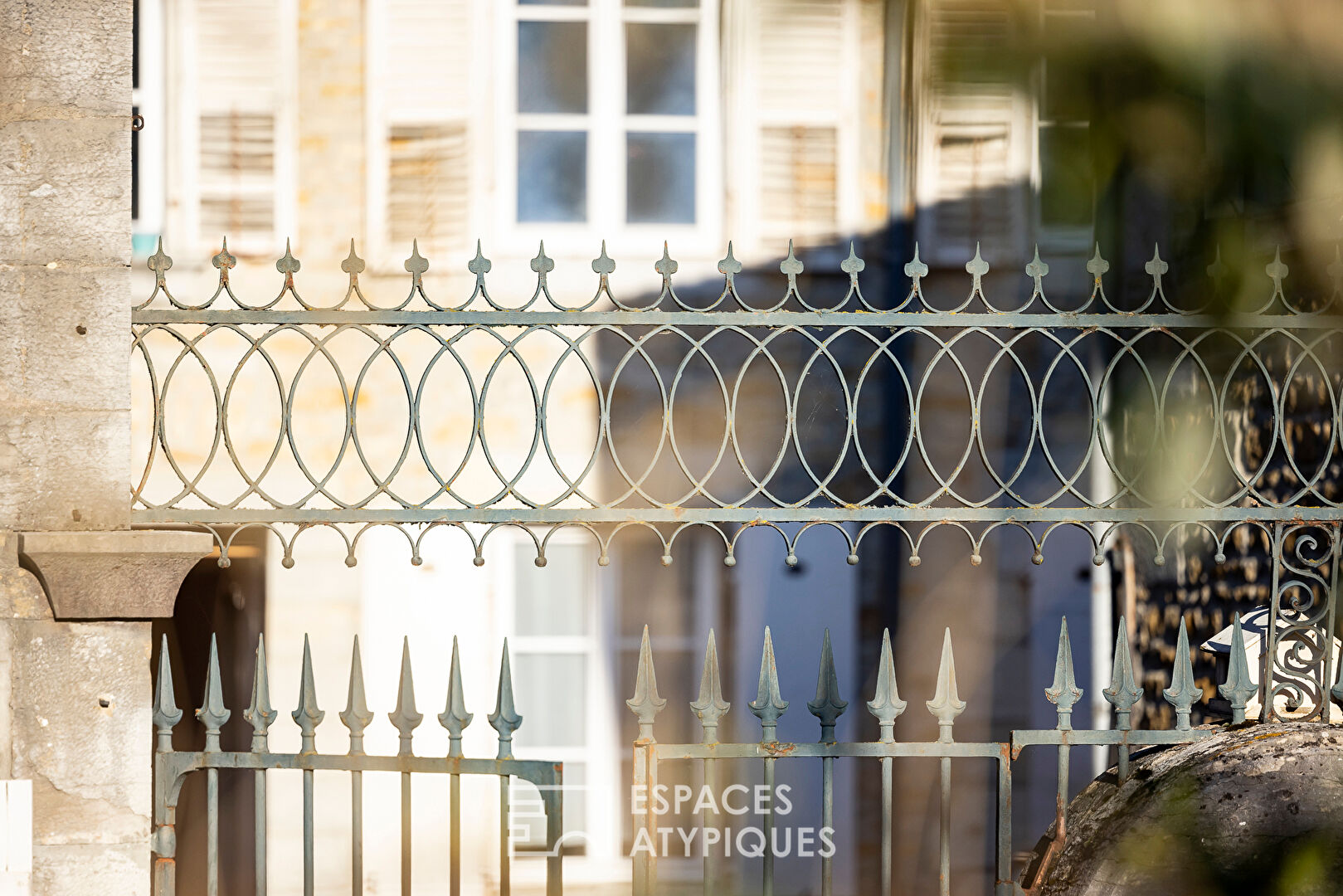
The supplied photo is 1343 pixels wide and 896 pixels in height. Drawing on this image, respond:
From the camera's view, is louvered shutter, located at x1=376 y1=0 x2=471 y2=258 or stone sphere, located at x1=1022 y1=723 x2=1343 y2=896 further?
louvered shutter, located at x1=376 y1=0 x2=471 y2=258

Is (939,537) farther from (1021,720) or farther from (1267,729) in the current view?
(1267,729)

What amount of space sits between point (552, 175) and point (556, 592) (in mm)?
2302

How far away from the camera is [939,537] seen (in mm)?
6430

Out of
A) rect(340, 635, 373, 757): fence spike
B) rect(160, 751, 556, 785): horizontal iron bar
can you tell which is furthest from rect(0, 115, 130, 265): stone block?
rect(160, 751, 556, 785): horizontal iron bar

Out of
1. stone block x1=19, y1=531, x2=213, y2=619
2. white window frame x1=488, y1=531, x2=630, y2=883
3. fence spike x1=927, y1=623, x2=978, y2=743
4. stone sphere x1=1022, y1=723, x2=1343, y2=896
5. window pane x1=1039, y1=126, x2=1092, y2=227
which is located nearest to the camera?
window pane x1=1039, y1=126, x2=1092, y2=227

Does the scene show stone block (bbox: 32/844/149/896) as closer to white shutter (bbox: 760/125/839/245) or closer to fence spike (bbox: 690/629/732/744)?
fence spike (bbox: 690/629/732/744)

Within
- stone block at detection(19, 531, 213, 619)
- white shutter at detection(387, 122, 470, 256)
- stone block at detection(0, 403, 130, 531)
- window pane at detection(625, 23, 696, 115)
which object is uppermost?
window pane at detection(625, 23, 696, 115)

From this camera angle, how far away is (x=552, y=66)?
6.44m

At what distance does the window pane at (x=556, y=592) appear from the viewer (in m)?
6.41

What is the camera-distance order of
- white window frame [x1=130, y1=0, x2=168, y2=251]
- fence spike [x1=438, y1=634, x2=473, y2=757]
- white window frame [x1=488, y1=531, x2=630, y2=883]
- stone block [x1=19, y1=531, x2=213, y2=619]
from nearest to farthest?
stone block [x1=19, y1=531, x2=213, y2=619] → fence spike [x1=438, y1=634, x2=473, y2=757] → white window frame [x1=130, y1=0, x2=168, y2=251] → white window frame [x1=488, y1=531, x2=630, y2=883]

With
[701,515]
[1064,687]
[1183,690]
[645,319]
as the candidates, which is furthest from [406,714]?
[1183,690]

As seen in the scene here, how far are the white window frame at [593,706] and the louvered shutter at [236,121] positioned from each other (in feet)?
7.64

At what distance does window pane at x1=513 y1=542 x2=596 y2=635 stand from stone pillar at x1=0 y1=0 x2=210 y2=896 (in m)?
3.72

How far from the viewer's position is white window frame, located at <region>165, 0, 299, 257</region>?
6.22m
